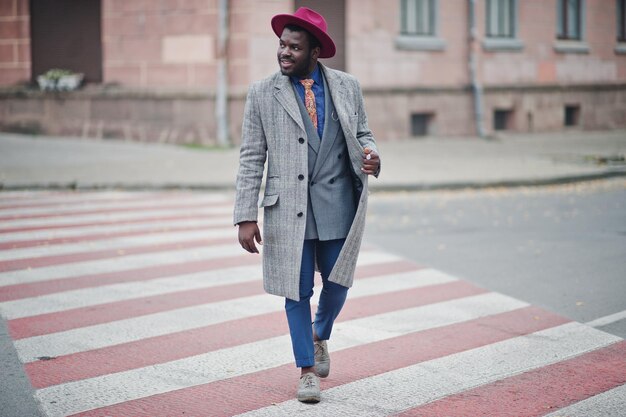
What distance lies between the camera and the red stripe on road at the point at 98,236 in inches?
391

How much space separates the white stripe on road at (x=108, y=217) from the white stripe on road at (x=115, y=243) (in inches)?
54.3

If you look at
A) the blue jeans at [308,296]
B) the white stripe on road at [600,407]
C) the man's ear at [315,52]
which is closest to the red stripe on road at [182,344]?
the blue jeans at [308,296]

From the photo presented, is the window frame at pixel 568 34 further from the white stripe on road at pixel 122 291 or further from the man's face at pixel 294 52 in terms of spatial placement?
the man's face at pixel 294 52

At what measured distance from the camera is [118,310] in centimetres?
709

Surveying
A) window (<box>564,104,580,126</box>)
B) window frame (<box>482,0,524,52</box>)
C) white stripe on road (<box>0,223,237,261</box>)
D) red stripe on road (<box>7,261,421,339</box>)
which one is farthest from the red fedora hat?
window (<box>564,104,580,126</box>)

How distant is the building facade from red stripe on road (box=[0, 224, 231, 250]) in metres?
9.53

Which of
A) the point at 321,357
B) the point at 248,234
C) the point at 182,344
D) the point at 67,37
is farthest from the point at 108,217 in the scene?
the point at 67,37

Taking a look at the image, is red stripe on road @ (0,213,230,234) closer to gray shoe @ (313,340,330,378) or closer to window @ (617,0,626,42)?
gray shoe @ (313,340,330,378)

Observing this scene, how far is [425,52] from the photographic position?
74.2 feet

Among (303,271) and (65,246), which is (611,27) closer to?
(65,246)

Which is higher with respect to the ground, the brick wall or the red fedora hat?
the brick wall

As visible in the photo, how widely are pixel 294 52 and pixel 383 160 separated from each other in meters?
13.4

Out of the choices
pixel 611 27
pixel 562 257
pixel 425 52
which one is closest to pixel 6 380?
pixel 562 257

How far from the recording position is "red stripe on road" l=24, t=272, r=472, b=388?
218 inches
